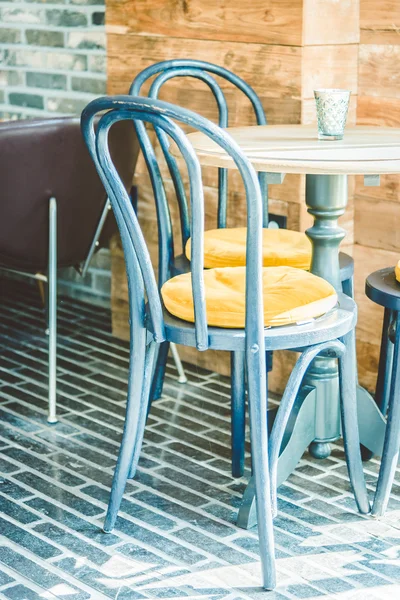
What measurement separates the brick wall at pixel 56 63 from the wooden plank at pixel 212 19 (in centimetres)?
46

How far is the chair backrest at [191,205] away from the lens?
73.3 inches

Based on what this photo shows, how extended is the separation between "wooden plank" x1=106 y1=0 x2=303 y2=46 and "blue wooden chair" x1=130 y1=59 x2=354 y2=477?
0.53 feet

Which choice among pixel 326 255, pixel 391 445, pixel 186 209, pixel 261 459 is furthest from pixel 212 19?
pixel 261 459

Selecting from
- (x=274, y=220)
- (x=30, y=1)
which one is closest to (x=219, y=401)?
(x=274, y=220)

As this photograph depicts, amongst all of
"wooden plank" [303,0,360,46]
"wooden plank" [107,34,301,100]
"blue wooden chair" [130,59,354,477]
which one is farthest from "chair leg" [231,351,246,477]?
"wooden plank" [303,0,360,46]

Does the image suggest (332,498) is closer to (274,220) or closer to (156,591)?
(156,591)

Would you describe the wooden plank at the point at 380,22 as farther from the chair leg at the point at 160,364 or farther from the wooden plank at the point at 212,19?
the chair leg at the point at 160,364

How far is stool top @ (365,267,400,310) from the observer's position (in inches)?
90.4

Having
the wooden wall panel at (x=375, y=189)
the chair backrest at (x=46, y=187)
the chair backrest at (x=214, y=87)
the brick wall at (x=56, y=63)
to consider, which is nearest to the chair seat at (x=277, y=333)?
the chair backrest at (x=214, y=87)

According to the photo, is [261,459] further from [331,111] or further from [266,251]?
[331,111]

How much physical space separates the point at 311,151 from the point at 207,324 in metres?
0.45

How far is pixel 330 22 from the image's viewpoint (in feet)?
9.50

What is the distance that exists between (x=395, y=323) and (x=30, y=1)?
93.0 inches

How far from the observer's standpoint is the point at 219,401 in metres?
3.11
